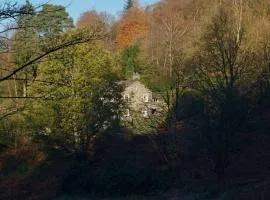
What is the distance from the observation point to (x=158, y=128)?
861 inches

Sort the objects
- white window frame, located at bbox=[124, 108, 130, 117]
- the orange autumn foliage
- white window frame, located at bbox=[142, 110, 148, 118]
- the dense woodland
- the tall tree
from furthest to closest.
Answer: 1. the orange autumn foliage
2. white window frame, located at bbox=[124, 108, 130, 117]
3. white window frame, located at bbox=[142, 110, 148, 118]
4. the dense woodland
5. the tall tree

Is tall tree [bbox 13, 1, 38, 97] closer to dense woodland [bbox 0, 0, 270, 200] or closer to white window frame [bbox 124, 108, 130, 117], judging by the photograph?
dense woodland [bbox 0, 0, 270, 200]

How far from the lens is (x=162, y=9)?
2156 inches

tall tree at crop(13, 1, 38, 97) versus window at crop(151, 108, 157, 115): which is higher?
tall tree at crop(13, 1, 38, 97)

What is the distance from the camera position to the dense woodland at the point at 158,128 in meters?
16.1

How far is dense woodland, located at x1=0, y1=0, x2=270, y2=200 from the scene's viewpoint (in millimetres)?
16109

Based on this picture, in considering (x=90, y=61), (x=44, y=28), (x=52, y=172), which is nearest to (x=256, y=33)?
(x=90, y=61)

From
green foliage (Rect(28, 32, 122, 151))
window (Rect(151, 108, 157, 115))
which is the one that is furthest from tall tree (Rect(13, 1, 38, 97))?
green foliage (Rect(28, 32, 122, 151))

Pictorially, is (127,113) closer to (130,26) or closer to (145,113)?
(145,113)

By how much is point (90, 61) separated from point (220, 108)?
37.8 ft

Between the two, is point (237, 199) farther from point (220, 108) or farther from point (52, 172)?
point (52, 172)

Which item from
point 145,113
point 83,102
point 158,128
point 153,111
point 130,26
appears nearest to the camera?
point 158,128

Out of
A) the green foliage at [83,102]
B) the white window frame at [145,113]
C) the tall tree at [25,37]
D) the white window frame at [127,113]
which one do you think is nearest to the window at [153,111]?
the white window frame at [145,113]

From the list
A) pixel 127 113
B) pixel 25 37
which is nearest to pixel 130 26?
pixel 127 113
